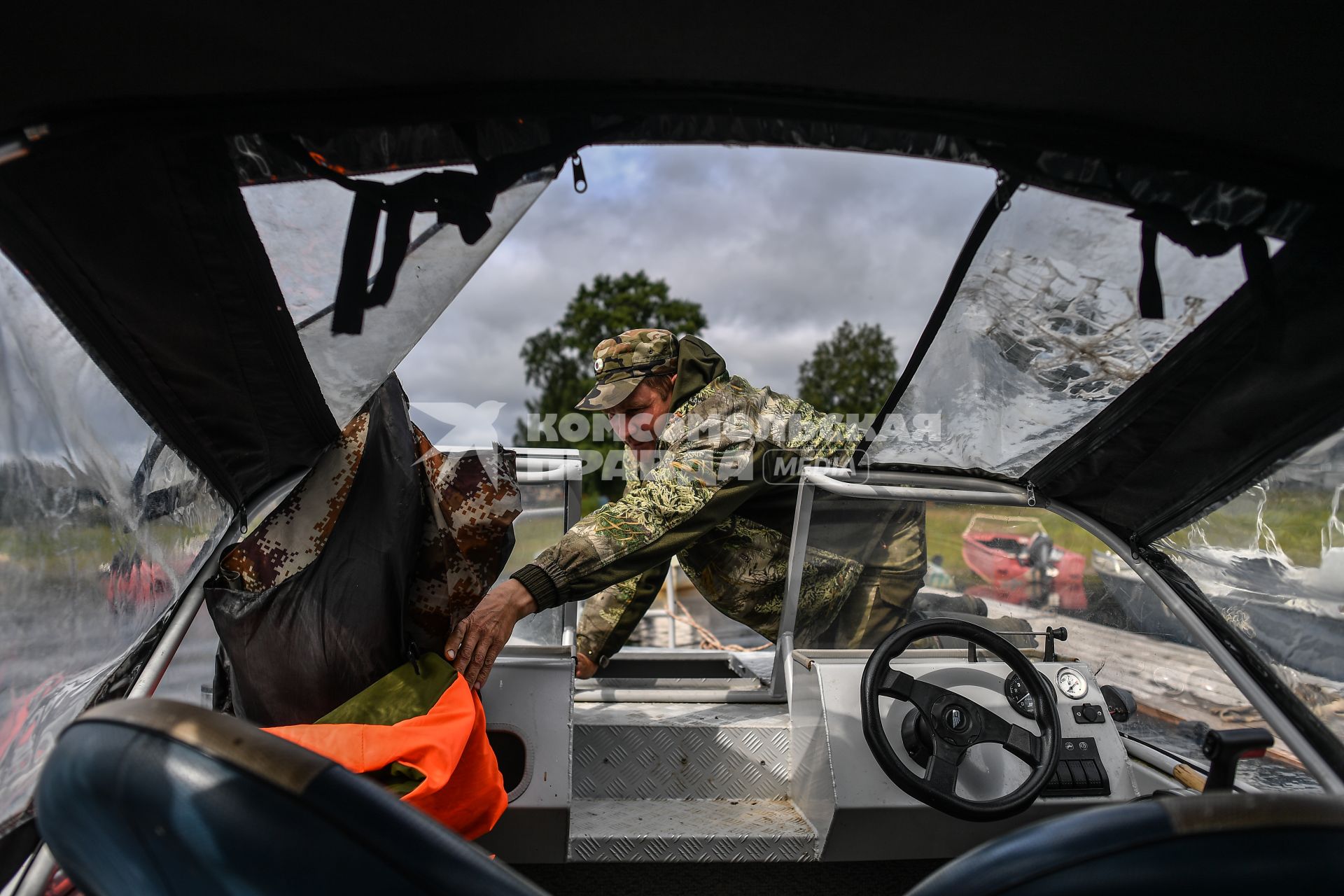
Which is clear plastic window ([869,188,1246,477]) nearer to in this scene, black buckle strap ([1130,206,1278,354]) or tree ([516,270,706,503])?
black buckle strap ([1130,206,1278,354])

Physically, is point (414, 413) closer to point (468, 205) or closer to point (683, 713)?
point (468, 205)

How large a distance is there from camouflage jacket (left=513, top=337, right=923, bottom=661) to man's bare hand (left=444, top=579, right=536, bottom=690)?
133 millimetres

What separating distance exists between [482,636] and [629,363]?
64.4 inches

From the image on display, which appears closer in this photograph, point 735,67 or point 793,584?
point 735,67

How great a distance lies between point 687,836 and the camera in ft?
7.96

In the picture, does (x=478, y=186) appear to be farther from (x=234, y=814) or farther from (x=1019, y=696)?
(x=1019, y=696)

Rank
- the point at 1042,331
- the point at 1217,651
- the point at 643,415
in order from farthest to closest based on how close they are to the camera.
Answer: the point at 643,415 → the point at 1217,651 → the point at 1042,331

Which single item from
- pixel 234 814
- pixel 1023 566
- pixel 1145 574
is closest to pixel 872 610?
pixel 1023 566

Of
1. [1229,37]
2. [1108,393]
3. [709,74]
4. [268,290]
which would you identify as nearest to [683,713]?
[1108,393]

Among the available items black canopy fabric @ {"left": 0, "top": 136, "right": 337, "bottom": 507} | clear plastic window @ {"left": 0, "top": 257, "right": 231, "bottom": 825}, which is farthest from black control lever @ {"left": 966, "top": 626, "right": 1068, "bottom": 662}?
clear plastic window @ {"left": 0, "top": 257, "right": 231, "bottom": 825}

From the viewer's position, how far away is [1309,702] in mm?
1652

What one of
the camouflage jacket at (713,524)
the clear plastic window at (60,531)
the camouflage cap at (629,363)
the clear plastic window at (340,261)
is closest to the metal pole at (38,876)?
the clear plastic window at (60,531)

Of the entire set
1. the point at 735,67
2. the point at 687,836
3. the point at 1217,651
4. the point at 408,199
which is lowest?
the point at 687,836

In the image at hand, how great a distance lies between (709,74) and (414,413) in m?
1.07
